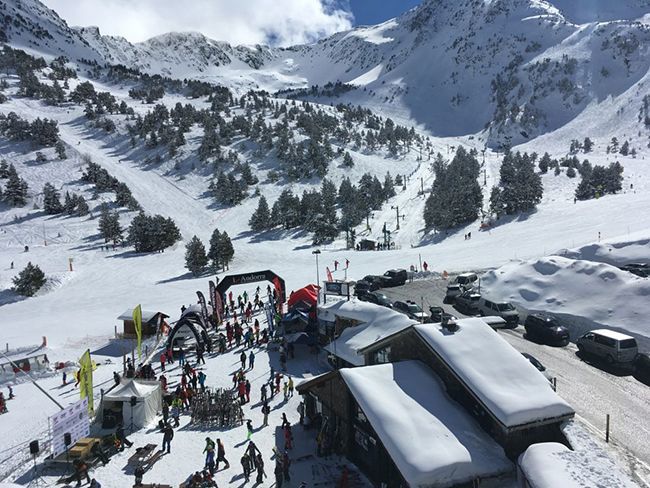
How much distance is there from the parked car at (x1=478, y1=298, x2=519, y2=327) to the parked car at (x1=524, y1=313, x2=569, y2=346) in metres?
1.93

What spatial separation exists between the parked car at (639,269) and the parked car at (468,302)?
30.8ft

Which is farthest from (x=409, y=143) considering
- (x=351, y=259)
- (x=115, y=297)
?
(x=115, y=297)

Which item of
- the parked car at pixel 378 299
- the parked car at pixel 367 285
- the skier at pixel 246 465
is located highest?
the parked car at pixel 378 299

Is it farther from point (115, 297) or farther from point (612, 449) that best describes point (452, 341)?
point (115, 297)

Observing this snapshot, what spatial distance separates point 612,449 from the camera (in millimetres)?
13383

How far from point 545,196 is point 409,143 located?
66.7 meters

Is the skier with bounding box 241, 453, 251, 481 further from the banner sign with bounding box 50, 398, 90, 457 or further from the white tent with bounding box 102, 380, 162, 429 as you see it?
the banner sign with bounding box 50, 398, 90, 457

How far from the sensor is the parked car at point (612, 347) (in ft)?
64.8

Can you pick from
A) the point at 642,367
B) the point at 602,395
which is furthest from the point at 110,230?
the point at 642,367

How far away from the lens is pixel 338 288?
3011 cm

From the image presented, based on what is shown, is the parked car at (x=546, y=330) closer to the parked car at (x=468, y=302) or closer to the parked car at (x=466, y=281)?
the parked car at (x=468, y=302)

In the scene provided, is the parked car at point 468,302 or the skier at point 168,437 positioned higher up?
the parked car at point 468,302

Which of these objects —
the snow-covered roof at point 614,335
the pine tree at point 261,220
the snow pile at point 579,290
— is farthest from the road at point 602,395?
the pine tree at point 261,220

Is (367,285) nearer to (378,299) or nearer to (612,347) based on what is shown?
(378,299)
